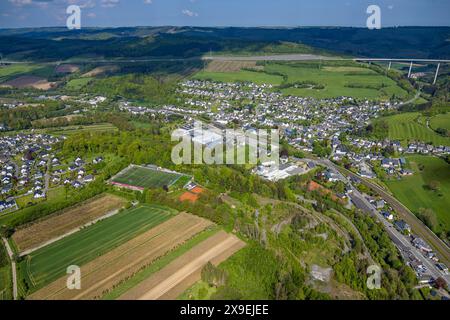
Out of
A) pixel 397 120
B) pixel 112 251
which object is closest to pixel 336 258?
pixel 112 251

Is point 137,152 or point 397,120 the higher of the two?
point 397,120

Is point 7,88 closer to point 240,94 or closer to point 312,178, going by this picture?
point 240,94

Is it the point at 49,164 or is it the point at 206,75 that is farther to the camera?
the point at 206,75

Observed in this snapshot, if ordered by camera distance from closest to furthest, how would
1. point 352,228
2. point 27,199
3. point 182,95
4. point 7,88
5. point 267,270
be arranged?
1. point 267,270
2. point 352,228
3. point 27,199
4. point 182,95
5. point 7,88

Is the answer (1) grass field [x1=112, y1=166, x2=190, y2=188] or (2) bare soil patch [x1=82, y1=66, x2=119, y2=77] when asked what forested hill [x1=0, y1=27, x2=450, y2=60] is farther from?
(1) grass field [x1=112, y1=166, x2=190, y2=188]

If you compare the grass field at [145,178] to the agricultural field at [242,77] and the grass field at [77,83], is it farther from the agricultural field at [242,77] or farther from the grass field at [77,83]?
the agricultural field at [242,77]

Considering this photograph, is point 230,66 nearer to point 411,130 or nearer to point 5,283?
point 411,130

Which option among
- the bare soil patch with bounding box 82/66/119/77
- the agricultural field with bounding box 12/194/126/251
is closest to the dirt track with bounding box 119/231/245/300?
the agricultural field with bounding box 12/194/126/251
